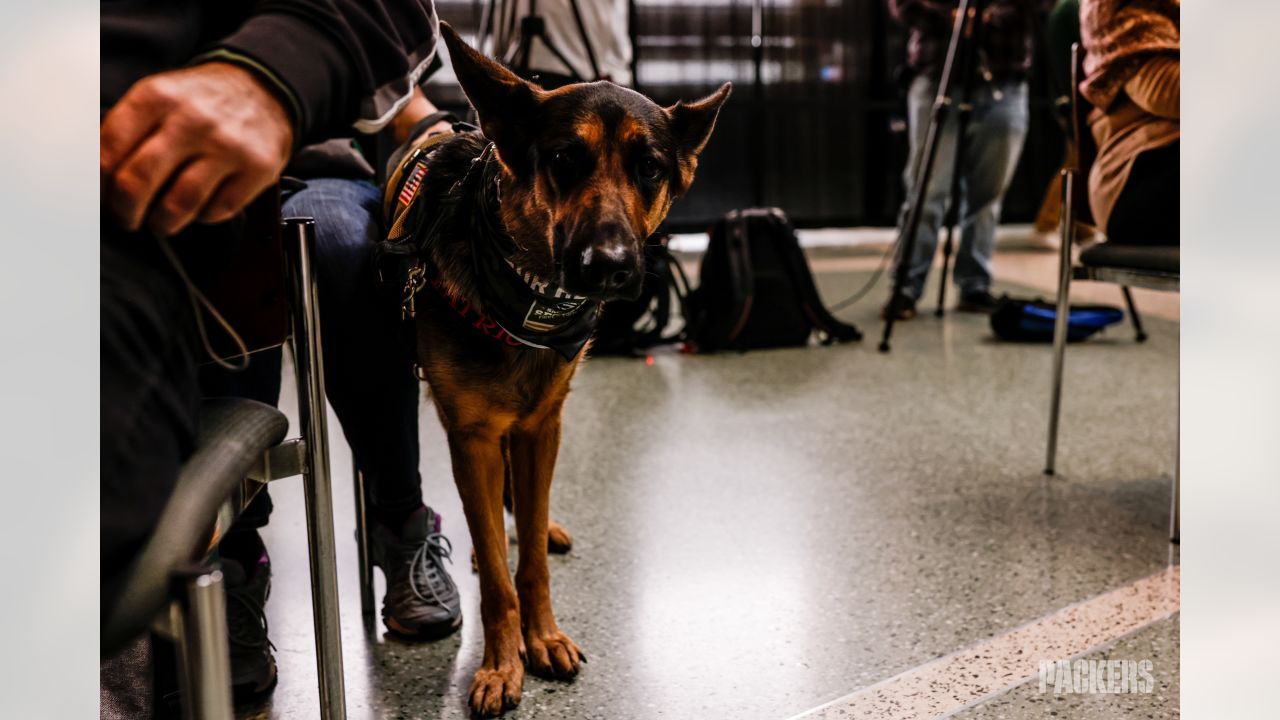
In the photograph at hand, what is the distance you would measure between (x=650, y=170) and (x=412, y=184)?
1.12 ft

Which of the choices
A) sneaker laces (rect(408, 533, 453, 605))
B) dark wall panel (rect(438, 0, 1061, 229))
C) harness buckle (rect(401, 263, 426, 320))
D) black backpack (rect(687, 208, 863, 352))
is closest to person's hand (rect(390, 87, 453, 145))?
harness buckle (rect(401, 263, 426, 320))

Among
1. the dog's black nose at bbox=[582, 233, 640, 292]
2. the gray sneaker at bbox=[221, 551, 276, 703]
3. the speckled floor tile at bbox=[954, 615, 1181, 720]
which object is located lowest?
the speckled floor tile at bbox=[954, 615, 1181, 720]

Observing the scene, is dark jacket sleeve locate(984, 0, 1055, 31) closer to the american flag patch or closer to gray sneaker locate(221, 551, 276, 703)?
the american flag patch

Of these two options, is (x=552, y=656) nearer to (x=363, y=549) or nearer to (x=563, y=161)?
(x=363, y=549)

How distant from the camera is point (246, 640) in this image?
1.31m

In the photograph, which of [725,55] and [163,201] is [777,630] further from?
[725,55]

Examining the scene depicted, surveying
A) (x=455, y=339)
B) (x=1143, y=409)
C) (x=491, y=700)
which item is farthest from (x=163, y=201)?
(x=1143, y=409)

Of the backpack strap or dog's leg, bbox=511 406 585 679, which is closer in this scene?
dog's leg, bbox=511 406 585 679

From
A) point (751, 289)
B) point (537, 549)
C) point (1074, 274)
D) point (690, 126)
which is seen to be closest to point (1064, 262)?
point (1074, 274)

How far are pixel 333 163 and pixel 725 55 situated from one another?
637 cm

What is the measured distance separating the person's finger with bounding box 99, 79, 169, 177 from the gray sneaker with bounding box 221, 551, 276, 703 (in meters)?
0.87

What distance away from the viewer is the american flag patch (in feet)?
4.25

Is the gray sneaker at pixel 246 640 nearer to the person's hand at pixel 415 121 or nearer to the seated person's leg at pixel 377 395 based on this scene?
the seated person's leg at pixel 377 395
